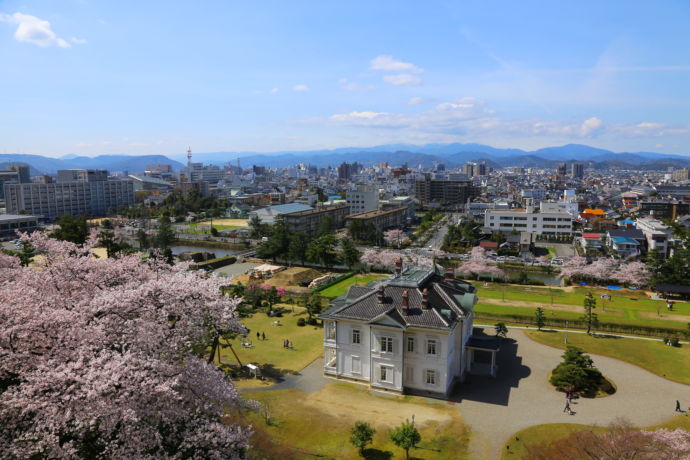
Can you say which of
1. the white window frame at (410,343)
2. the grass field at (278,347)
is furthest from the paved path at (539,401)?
the grass field at (278,347)

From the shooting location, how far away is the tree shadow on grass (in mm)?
17234

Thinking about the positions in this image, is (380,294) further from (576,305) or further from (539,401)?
(576,305)

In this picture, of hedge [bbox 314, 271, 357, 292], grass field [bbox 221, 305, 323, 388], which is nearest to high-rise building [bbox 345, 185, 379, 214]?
hedge [bbox 314, 271, 357, 292]

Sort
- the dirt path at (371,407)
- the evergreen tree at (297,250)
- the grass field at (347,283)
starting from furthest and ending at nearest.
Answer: the evergreen tree at (297,250) → the grass field at (347,283) → the dirt path at (371,407)

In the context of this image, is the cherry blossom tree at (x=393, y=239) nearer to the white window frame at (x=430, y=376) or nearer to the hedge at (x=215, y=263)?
the hedge at (x=215, y=263)

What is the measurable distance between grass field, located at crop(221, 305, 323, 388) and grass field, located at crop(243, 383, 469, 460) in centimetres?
304

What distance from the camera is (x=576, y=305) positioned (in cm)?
3806

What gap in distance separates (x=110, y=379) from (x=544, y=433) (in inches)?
656

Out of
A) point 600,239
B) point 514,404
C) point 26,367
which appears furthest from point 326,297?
point 600,239

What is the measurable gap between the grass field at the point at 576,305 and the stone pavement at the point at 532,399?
890cm

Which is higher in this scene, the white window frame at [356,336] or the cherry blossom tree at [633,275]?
the white window frame at [356,336]

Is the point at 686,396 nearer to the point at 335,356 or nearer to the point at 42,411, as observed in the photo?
the point at 335,356

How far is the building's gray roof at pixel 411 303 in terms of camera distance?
2225 centimetres

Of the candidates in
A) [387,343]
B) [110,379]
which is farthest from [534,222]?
[110,379]
